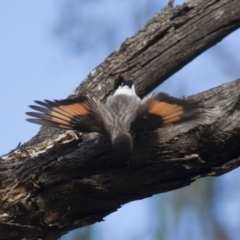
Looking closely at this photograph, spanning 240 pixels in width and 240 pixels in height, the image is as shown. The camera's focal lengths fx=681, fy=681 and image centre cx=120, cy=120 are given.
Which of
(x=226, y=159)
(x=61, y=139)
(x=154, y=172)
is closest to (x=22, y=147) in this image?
(x=61, y=139)

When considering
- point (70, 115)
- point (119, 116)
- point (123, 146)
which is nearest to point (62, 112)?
point (70, 115)

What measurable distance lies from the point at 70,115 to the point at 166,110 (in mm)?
463

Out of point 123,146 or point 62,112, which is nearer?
point 123,146

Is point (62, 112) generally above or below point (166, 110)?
above

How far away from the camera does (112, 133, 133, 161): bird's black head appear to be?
2799mm

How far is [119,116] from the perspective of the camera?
3189mm

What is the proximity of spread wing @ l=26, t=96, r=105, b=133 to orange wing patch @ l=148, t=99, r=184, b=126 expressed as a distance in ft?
0.82

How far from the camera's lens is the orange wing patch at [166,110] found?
9.64 feet

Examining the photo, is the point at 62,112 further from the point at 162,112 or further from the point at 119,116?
the point at 162,112

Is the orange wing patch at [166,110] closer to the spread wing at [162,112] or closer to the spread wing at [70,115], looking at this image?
the spread wing at [162,112]

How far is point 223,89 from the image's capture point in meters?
3.12

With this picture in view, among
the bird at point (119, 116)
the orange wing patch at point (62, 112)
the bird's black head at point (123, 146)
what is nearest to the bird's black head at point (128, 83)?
the bird at point (119, 116)

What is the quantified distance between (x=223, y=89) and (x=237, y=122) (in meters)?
0.23

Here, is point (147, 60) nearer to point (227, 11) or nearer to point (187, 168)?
point (227, 11)
